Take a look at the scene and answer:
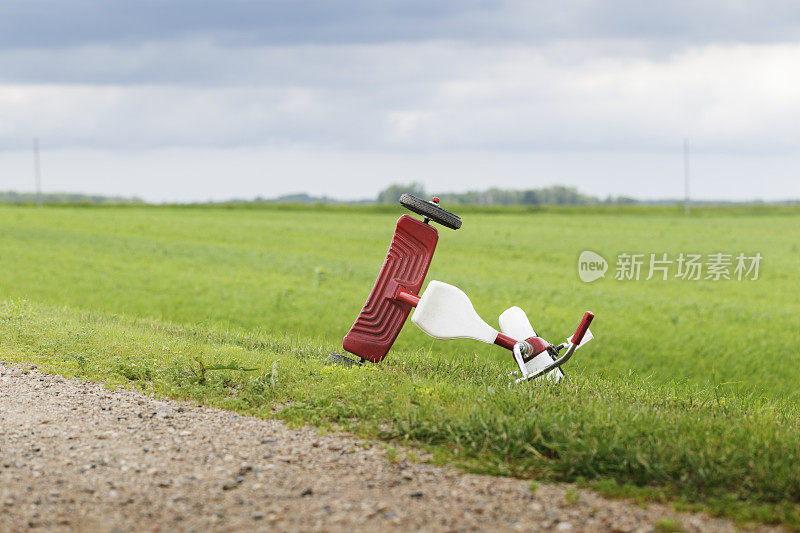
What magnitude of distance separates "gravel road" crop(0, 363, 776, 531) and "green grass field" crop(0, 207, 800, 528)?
1.14ft

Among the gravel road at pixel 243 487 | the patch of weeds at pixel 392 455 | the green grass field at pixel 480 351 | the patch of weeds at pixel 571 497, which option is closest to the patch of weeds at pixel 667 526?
the gravel road at pixel 243 487

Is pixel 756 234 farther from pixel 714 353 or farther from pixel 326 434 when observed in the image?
pixel 326 434

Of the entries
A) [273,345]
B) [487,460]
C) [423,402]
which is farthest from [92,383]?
[487,460]

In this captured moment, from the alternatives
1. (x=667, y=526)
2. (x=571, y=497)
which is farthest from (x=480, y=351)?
(x=667, y=526)

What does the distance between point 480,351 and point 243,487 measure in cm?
872

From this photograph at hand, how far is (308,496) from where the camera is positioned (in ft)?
15.4

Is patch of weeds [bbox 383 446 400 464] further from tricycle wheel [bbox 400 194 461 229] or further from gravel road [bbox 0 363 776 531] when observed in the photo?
tricycle wheel [bbox 400 194 461 229]

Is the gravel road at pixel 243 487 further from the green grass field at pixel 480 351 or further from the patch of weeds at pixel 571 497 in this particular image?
the green grass field at pixel 480 351

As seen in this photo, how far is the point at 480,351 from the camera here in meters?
13.2

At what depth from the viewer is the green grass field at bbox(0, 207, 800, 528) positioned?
5172 millimetres

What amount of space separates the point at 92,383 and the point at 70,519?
327cm

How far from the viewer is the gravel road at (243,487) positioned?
4.36m

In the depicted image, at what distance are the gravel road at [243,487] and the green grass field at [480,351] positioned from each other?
1.14ft
